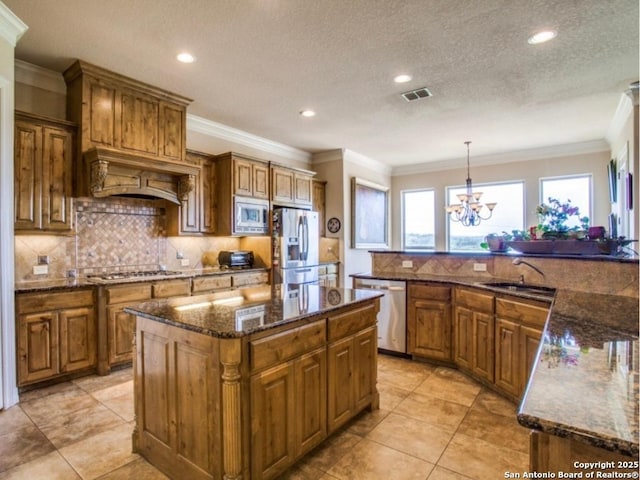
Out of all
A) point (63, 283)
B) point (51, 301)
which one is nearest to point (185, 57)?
point (63, 283)

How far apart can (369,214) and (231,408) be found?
5848 millimetres

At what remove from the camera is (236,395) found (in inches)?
63.5

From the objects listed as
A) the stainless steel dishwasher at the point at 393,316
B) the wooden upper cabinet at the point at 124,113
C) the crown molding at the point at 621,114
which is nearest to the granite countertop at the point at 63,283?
the wooden upper cabinet at the point at 124,113

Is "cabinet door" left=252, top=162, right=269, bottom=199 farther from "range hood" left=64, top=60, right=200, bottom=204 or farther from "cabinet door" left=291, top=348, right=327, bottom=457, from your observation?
"cabinet door" left=291, top=348, right=327, bottom=457

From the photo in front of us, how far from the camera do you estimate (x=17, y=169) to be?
3.05 metres

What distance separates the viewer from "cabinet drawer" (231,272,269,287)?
178 inches

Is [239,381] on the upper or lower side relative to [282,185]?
lower

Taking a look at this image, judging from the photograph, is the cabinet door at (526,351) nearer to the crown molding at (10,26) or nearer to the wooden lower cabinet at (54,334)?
the wooden lower cabinet at (54,334)

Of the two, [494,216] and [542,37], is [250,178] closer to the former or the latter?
[542,37]

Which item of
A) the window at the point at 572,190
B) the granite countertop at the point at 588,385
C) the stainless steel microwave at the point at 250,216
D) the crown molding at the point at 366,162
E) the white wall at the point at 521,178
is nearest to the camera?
the granite countertop at the point at 588,385

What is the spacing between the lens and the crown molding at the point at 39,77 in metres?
3.29

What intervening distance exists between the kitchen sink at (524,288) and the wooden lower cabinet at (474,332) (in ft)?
0.65

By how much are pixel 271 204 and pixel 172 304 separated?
315cm

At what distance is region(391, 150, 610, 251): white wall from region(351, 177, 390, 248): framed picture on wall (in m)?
0.44
